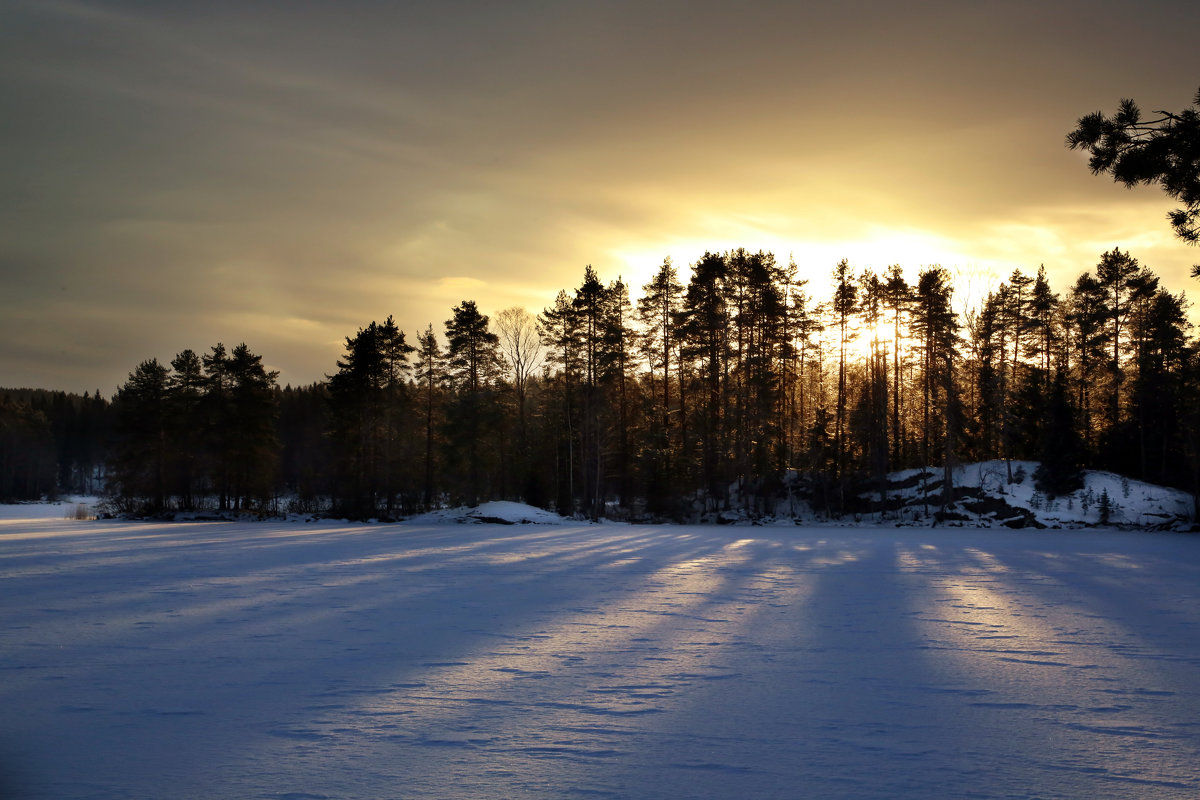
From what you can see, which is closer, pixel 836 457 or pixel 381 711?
pixel 381 711

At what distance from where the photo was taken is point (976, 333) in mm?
42062

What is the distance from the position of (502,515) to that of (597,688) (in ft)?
98.0

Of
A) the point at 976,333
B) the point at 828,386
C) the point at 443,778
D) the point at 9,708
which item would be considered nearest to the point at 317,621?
the point at 9,708

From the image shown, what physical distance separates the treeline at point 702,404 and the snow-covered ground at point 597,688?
2822cm

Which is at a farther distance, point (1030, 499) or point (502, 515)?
point (1030, 499)

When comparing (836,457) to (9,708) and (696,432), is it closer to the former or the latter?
(696,432)

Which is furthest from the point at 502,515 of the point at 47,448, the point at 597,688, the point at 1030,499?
the point at 47,448

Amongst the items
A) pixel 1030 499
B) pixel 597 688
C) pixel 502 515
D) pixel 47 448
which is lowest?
pixel 502 515

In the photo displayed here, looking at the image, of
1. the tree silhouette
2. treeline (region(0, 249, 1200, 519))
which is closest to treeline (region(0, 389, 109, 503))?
treeline (region(0, 249, 1200, 519))

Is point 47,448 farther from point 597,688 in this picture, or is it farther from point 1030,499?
point 597,688

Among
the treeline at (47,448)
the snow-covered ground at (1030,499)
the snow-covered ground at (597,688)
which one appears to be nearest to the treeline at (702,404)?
the snow-covered ground at (1030,499)

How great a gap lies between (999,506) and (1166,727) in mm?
36555

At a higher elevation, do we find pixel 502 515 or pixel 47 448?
pixel 47 448

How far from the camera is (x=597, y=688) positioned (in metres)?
5.68
